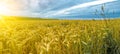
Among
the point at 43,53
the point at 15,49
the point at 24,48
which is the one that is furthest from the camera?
the point at 24,48

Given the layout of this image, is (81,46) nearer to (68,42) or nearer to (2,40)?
(68,42)

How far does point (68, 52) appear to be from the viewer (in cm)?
276

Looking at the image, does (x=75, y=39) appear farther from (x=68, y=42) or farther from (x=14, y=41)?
(x=14, y=41)

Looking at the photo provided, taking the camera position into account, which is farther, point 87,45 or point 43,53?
point 87,45

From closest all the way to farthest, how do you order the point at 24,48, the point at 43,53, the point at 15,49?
the point at 43,53
the point at 15,49
the point at 24,48

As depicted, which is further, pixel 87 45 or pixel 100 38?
pixel 100 38

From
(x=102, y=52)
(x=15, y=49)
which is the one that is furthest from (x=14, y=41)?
(x=102, y=52)

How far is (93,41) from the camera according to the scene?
9.70 ft

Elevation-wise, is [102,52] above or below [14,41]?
below

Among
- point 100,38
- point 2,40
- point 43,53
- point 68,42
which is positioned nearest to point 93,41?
point 100,38

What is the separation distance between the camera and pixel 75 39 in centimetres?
303

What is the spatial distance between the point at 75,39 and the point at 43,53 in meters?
0.77

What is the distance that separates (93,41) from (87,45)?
7.5 inches

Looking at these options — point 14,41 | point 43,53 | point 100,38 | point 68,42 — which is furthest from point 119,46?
point 14,41
